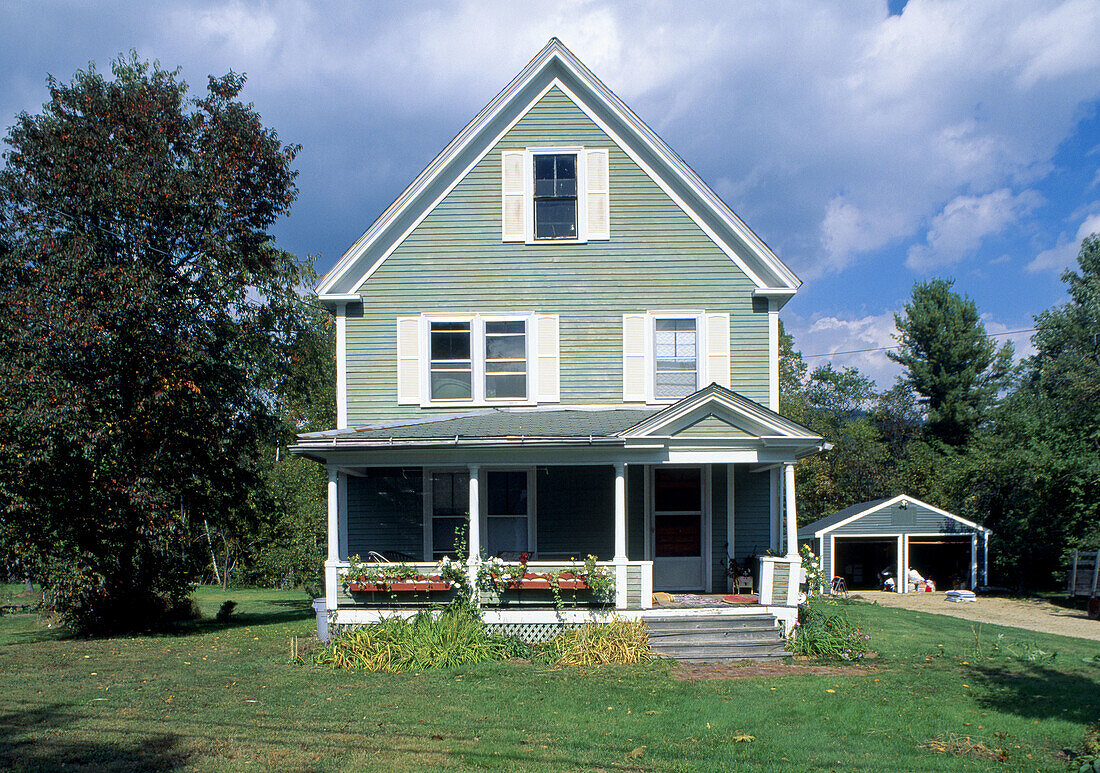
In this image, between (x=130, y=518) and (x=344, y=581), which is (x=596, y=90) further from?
(x=130, y=518)

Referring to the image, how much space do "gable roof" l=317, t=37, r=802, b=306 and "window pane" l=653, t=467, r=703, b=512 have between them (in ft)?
11.5

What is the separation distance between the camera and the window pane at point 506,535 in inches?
578

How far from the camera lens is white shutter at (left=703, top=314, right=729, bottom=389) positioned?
14734 mm

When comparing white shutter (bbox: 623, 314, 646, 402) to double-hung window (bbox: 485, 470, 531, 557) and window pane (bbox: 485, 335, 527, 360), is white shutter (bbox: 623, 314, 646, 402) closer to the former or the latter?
window pane (bbox: 485, 335, 527, 360)

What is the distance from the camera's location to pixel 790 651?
40.0 feet

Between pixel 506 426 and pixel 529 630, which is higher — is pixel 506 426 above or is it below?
above

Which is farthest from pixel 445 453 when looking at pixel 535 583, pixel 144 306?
pixel 144 306

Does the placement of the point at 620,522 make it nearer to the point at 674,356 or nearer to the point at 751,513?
the point at 751,513

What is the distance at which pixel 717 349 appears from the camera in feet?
48.5

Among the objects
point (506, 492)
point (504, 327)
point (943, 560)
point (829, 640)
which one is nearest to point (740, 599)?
point (829, 640)

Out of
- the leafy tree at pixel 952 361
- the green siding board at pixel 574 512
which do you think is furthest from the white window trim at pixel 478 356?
the leafy tree at pixel 952 361

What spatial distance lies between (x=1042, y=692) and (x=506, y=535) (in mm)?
8333

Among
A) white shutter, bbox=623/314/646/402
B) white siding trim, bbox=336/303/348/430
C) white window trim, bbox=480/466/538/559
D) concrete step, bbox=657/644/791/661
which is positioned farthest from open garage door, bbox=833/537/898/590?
white siding trim, bbox=336/303/348/430

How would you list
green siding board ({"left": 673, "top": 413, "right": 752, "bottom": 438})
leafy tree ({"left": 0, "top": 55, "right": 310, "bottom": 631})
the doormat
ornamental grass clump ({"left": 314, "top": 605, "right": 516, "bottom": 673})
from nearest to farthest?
ornamental grass clump ({"left": 314, "top": 605, "right": 516, "bottom": 673})
green siding board ({"left": 673, "top": 413, "right": 752, "bottom": 438})
the doormat
leafy tree ({"left": 0, "top": 55, "right": 310, "bottom": 631})
